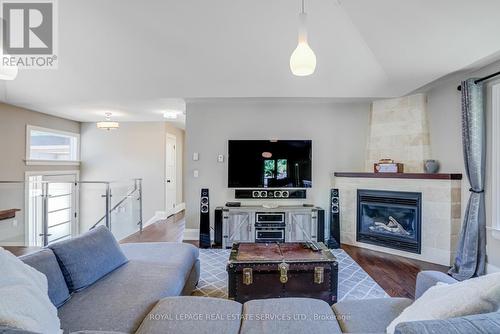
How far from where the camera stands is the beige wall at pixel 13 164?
4539 millimetres

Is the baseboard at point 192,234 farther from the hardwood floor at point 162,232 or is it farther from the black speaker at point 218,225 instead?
the black speaker at point 218,225

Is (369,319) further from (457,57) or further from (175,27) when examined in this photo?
(175,27)

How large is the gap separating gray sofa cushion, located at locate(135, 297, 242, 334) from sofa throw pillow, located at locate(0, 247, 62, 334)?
0.41 m

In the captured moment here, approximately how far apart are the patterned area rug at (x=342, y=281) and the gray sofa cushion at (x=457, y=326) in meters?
1.74

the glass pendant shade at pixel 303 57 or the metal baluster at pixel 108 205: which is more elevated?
the glass pendant shade at pixel 303 57

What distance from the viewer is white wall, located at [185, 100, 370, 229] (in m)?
4.43

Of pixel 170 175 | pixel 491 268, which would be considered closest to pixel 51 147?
pixel 170 175

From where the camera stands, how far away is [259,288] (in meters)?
2.14

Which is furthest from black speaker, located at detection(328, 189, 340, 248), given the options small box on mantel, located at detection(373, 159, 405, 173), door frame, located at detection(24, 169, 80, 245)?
door frame, located at detection(24, 169, 80, 245)

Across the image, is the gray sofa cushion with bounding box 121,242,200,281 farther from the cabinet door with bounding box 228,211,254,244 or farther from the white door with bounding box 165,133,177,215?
the white door with bounding box 165,133,177,215

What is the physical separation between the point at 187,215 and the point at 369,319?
139 inches

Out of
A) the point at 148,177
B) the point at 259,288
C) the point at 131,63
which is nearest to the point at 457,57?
the point at 259,288

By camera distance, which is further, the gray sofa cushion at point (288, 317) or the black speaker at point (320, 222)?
the black speaker at point (320, 222)

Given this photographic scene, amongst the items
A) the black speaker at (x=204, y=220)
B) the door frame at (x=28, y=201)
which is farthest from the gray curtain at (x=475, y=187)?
the door frame at (x=28, y=201)
